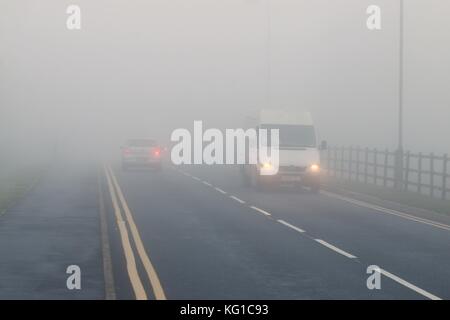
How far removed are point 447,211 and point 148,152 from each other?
25.2 m

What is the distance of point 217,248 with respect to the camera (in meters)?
16.1

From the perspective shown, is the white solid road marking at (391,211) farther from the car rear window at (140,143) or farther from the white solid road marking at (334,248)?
the car rear window at (140,143)

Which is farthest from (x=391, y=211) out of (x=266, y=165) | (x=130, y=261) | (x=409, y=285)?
(x=409, y=285)

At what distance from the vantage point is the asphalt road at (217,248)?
11.8 m

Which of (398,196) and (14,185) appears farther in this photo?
(14,185)

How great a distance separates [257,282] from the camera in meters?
12.3

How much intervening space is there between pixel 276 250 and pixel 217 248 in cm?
105

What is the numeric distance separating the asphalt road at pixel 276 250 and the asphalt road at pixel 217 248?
0.02 m

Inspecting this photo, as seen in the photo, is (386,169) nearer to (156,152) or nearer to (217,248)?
(156,152)

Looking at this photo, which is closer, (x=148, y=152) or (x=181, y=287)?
(x=181, y=287)
